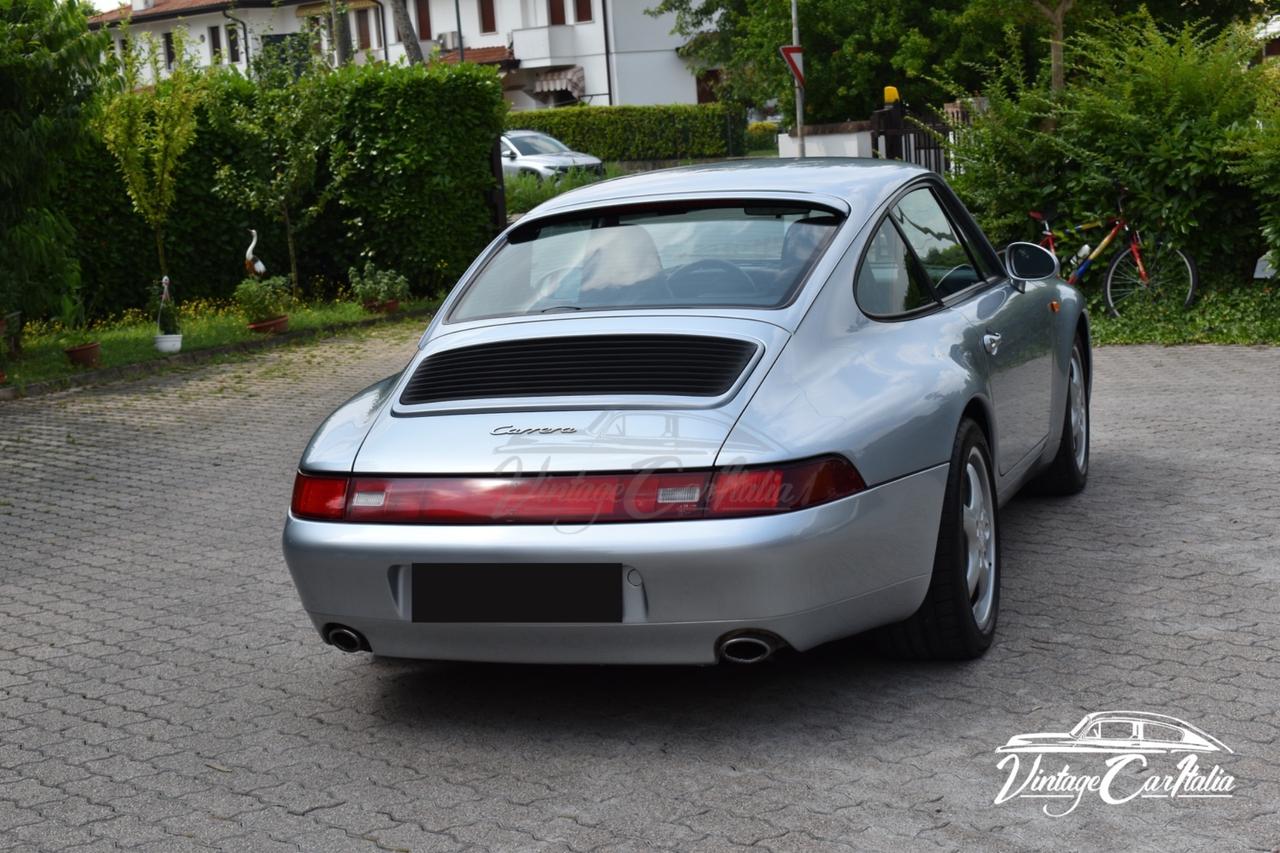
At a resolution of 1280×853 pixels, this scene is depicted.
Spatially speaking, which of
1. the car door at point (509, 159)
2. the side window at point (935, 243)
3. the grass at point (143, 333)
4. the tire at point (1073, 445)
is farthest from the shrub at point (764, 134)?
the side window at point (935, 243)

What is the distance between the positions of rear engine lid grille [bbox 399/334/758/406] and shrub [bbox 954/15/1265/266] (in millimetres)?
9657

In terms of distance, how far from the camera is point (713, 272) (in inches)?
198

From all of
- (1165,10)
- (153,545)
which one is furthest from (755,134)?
(153,545)

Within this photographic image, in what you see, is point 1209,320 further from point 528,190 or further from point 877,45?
point 877,45

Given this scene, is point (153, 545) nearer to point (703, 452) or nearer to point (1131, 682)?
point (703, 452)

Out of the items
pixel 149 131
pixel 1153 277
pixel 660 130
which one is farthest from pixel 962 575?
pixel 660 130

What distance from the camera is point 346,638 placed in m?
4.60

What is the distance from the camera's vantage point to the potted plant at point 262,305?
54.9ft

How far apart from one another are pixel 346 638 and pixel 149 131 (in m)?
13.3

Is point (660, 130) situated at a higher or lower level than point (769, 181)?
lower

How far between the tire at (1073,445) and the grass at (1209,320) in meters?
5.54

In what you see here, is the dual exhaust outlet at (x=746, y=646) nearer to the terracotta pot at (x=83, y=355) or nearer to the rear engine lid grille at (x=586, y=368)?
the rear engine lid grille at (x=586, y=368)

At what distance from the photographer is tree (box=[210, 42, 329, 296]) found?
18.2 meters

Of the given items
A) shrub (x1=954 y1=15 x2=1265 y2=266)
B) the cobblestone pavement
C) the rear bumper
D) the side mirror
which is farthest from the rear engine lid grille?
shrub (x1=954 y1=15 x2=1265 y2=266)
